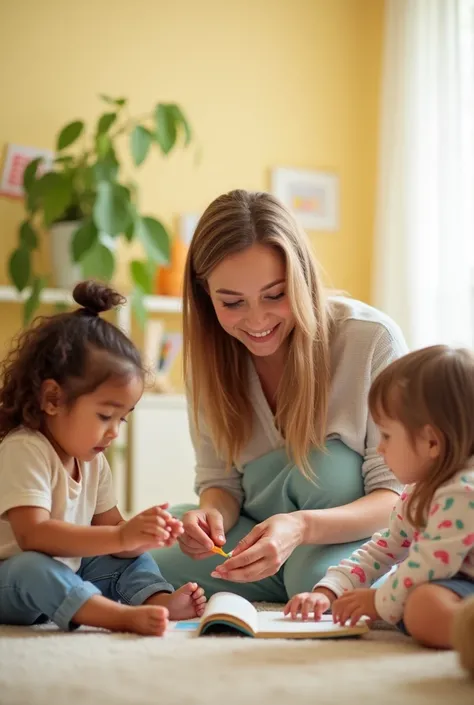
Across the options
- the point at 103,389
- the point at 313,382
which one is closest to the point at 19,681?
the point at 103,389

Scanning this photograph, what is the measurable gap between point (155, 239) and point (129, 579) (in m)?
1.83

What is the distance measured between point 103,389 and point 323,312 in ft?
1.72

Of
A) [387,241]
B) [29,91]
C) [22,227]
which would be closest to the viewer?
[22,227]

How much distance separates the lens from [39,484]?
58.2 inches

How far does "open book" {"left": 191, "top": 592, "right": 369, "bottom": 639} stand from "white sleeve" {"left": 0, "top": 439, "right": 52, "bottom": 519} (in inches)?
12.8

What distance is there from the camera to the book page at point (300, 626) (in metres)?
1.33

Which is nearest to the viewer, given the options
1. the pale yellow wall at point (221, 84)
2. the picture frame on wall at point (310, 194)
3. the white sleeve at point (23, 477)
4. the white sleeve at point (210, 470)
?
the white sleeve at point (23, 477)

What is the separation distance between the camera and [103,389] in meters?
1.53

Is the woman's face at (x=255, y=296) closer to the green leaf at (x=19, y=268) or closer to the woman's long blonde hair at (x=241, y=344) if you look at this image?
the woman's long blonde hair at (x=241, y=344)

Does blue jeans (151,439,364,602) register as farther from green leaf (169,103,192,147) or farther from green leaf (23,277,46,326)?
green leaf (169,103,192,147)

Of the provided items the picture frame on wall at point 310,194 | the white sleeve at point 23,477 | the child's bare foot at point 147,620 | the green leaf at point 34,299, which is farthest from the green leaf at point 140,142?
the child's bare foot at point 147,620

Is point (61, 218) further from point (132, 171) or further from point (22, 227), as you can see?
point (132, 171)

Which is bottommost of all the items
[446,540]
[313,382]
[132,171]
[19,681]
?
[19,681]

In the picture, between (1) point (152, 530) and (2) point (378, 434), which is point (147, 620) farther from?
(2) point (378, 434)
